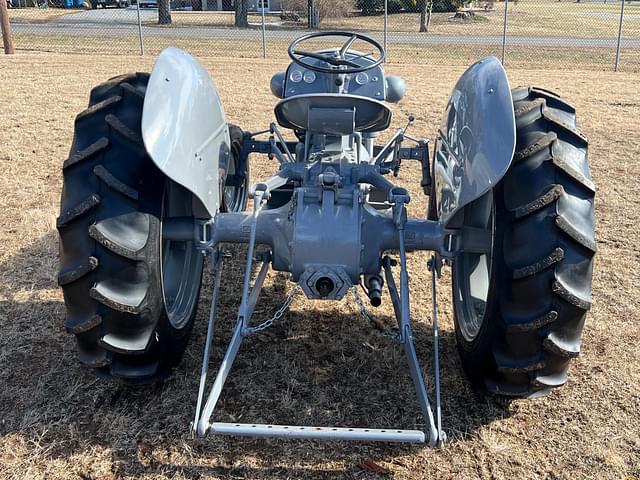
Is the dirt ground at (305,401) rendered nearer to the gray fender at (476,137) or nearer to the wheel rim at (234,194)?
the wheel rim at (234,194)

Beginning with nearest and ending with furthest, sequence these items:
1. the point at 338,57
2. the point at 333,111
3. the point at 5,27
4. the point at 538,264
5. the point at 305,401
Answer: the point at 538,264 → the point at 305,401 → the point at 333,111 → the point at 338,57 → the point at 5,27

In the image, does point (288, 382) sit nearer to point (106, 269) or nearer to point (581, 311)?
point (106, 269)

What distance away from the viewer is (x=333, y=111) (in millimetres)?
3393

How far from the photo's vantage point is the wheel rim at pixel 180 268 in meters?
3.39

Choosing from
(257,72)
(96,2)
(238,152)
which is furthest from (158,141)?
(96,2)

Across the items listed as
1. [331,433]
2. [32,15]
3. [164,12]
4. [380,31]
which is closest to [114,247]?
[331,433]

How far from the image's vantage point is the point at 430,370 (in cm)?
344

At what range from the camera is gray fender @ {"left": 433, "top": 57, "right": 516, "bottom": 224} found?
8.70 feet

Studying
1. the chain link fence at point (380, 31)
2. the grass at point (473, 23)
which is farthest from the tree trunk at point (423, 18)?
the grass at point (473, 23)

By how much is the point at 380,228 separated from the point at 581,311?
96 centimetres

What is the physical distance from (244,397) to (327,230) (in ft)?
3.05

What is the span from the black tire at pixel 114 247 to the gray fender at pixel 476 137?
1.37 meters

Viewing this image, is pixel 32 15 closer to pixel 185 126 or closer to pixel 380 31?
pixel 380 31

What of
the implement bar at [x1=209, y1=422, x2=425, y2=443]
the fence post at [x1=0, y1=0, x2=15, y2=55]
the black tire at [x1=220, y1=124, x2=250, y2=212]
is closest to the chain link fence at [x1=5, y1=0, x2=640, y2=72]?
the fence post at [x1=0, y1=0, x2=15, y2=55]
